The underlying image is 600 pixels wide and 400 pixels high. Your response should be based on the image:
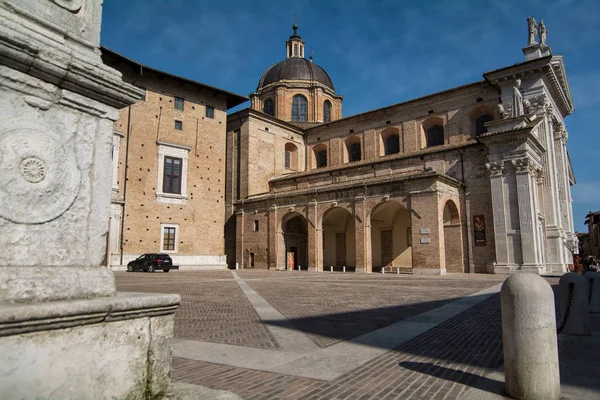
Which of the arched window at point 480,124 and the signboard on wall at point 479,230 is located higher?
the arched window at point 480,124

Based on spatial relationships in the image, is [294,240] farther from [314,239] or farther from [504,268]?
[504,268]

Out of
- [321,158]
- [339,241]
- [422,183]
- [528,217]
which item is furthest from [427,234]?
[321,158]

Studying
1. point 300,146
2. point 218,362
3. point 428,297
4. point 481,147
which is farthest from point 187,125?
point 218,362

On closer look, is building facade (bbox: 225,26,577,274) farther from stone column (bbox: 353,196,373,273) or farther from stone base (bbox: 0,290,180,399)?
stone base (bbox: 0,290,180,399)

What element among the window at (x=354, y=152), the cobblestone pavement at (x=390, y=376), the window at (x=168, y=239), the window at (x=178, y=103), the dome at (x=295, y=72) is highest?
the dome at (x=295, y=72)

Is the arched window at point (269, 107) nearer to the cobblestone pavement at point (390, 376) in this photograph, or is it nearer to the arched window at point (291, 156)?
the arched window at point (291, 156)

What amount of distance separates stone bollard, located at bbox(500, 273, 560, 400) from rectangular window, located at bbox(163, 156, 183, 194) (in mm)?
27271

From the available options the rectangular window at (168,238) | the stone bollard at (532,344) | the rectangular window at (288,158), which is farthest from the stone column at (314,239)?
the stone bollard at (532,344)

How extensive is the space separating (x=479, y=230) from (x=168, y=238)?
65.7 feet

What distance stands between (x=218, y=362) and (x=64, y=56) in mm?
3163

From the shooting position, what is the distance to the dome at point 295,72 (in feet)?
137

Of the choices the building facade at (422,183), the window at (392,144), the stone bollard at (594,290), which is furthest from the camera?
the window at (392,144)

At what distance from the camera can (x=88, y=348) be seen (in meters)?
2.17

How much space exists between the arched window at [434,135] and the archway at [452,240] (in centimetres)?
701
